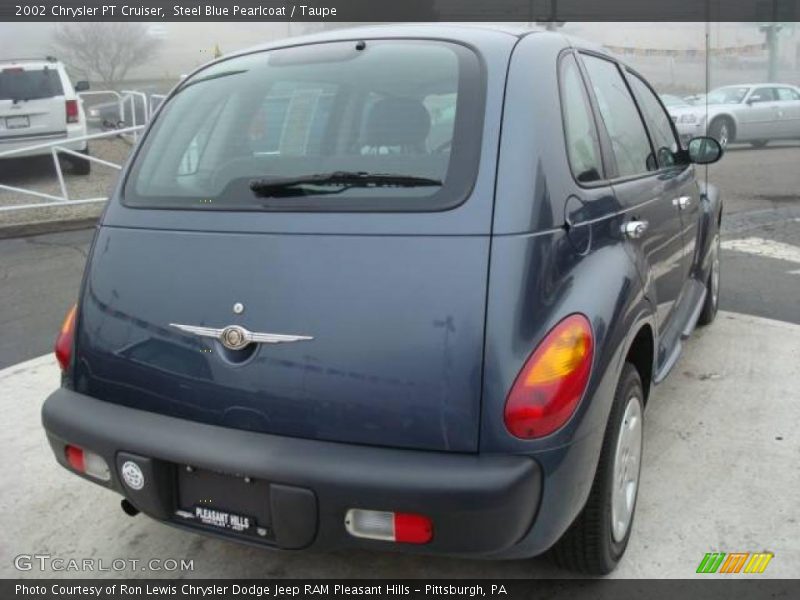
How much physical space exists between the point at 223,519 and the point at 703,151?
3136mm

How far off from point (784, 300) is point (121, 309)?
16.5ft

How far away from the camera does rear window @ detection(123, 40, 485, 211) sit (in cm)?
221

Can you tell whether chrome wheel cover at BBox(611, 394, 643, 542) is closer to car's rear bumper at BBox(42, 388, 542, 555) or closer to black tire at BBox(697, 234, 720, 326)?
car's rear bumper at BBox(42, 388, 542, 555)

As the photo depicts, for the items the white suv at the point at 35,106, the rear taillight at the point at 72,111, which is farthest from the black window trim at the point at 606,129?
the rear taillight at the point at 72,111

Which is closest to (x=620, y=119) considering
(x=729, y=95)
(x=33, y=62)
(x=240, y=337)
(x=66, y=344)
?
(x=240, y=337)

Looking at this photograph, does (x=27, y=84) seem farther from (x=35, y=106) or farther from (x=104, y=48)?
(x=104, y=48)

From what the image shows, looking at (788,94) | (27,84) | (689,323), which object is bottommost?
(689,323)

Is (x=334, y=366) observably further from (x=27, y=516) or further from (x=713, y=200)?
(x=713, y=200)

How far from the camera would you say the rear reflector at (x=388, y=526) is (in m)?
1.97

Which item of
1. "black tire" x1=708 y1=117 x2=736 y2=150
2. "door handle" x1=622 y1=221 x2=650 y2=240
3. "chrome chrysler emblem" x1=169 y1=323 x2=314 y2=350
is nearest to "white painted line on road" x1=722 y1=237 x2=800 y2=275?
"door handle" x1=622 y1=221 x2=650 y2=240

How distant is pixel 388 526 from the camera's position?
2.00 metres

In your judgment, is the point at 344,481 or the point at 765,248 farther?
the point at 765,248

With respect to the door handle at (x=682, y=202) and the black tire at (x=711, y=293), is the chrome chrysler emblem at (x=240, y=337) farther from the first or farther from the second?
the black tire at (x=711, y=293)

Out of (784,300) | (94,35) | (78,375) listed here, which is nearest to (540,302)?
(78,375)
